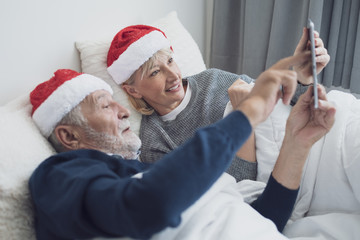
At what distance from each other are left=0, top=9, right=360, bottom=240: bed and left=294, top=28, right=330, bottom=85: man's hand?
142 millimetres

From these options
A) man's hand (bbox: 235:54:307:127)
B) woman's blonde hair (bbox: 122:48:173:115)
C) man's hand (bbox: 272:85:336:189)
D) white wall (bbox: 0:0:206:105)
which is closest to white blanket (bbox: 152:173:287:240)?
man's hand (bbox: 272:85:336:189)

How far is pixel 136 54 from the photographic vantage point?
131cm

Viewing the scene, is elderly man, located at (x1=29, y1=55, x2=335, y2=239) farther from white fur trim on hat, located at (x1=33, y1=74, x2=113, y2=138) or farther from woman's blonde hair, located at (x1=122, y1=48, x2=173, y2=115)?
woman's blonde hair, located at (x1=122, y1=48, x2=173, y2=115)

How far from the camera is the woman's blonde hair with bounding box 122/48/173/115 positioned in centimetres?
134

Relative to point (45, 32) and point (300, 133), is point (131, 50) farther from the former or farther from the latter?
point (300, 133)

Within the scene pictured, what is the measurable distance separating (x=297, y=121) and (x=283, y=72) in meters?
0.26

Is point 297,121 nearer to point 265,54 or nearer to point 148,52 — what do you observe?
point 148,52

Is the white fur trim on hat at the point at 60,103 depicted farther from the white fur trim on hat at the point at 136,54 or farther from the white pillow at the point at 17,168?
the white fur trim on hat at the point at 136,54

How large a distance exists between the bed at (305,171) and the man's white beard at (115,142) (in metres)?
0.14

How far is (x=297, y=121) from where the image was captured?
0.95m

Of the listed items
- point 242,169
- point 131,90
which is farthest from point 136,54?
point 242,169

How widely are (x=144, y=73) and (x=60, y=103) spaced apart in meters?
0.42

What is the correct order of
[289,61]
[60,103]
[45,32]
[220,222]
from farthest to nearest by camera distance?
[45,32] → [60,103] → [220,222] → [289,61]

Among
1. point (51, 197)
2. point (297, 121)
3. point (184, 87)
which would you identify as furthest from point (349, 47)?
point (51, 197)
